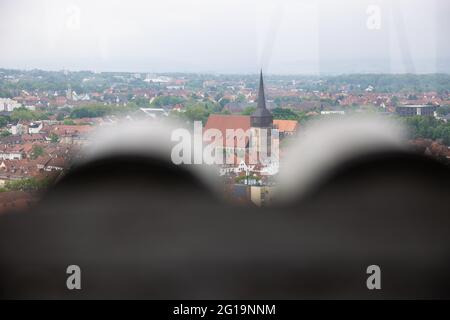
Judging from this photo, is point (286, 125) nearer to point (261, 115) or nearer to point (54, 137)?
point (261, 115)

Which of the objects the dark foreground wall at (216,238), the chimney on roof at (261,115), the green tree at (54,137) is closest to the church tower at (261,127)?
the chimney on roof at (261,115)

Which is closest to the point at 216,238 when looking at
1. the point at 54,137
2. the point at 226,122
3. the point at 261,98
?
the point at 226,122

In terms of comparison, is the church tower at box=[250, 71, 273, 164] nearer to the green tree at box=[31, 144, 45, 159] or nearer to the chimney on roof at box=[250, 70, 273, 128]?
the chimney on roof at box=[250, 70, 273, 128]

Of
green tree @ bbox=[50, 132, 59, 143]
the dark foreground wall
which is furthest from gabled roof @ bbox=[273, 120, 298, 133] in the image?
green tree @ bbox=[50, 132, 59, 143]

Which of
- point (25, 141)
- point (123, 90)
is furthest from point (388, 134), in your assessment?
point (25, 141)

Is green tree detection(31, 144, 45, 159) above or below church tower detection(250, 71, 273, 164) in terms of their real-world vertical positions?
below

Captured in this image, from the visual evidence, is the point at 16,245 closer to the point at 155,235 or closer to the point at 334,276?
the point at 155,235
